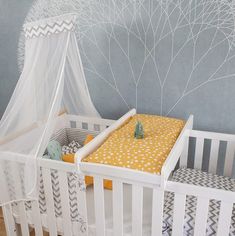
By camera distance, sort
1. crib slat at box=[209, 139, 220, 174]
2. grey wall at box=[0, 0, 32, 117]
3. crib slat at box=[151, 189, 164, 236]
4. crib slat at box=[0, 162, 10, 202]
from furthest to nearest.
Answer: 1. grey wall at box=[0, 0, 32, 117]
2. crib slat at box=[209, 139, 220, 174]
3. crib slat at box=[0, 162, 10, 202]
4. crib slat at box=[151, 189, 164, 236]

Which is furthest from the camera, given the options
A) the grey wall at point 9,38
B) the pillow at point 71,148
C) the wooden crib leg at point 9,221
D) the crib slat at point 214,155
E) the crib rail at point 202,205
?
the grey wall at point 9,38

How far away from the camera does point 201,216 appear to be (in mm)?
1338

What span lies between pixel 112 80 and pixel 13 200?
1.18 meters

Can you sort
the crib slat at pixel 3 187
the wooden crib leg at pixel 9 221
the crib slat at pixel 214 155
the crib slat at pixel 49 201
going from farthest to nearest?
1. the crib slat at pixel 214 155
2. the wooden crib leg at pixel 9 221
3. the crib slat at pixel 3 187
4. the crib slat at pixel 49 201

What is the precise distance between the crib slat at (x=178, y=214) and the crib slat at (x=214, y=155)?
749mm

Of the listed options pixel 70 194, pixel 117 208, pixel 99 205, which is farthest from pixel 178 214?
pixel 70 194

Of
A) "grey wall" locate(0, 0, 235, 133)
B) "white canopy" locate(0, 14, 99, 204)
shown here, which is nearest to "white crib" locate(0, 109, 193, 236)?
"white canopy" locate(0, 14, 99, 204)

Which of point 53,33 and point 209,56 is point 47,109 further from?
point 209,56

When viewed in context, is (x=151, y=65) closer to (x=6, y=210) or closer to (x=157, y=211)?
(x=157, y=211)

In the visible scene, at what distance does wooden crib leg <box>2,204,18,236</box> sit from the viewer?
187 cm

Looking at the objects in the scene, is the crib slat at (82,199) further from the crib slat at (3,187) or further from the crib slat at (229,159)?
the crib slat at (229,159)

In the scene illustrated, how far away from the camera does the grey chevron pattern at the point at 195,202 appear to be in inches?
58.2

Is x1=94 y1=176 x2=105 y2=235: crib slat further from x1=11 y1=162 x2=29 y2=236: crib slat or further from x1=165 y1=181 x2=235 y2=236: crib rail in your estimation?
x1=11 y1=162 x2=29 y2=236: crib slat

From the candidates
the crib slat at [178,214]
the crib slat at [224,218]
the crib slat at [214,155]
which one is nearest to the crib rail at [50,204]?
the crib slat at [178,214]
